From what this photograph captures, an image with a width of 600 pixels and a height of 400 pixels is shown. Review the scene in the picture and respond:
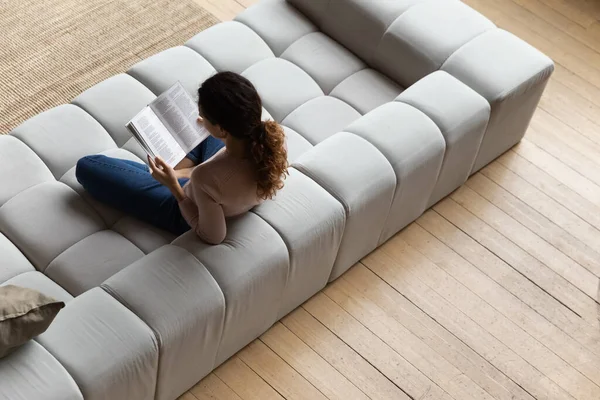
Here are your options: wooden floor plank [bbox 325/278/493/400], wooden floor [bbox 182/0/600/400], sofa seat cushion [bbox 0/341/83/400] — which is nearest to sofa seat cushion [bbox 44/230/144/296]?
sofa seat cushion [bbox 0/341/83/400]

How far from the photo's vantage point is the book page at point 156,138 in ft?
8.48

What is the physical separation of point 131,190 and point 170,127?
9.9 inches

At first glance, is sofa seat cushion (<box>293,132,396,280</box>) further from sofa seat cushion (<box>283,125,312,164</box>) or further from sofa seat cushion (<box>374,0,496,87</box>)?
sofa seat cushion (<box>374,0,496,87</box>)

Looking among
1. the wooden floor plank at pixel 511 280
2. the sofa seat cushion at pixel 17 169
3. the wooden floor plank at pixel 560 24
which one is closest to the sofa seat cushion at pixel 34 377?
the sofa seat cushion at pixel 17 169

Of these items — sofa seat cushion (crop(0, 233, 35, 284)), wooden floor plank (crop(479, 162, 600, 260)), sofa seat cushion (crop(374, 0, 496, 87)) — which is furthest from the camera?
wooden floor plank (crop(479, 162, 600, 260))

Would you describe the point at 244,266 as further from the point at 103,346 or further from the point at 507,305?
the point at 507,305

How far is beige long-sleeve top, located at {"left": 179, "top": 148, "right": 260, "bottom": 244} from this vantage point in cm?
230

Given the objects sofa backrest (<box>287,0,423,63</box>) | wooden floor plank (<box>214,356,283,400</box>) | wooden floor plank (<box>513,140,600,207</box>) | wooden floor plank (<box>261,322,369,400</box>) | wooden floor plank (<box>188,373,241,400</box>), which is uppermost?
sofa backrest (<box>287,0,423,63</box>)

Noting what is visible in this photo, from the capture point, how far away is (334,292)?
9.62 feet

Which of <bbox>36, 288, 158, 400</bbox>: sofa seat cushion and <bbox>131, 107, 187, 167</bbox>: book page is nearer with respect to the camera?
<bbox>36, 288, 158, 400</bbox>: sofa seat cushion

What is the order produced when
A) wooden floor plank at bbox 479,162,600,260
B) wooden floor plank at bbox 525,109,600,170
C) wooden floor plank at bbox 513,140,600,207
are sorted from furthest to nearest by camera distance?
wooden floor plank at bbox 525,109,600,170 < wooden floor plank at bbox 513,140,600,207 < wooden floor plank at bbox 479,162,600,260

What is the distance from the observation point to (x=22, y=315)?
1998 millimetres

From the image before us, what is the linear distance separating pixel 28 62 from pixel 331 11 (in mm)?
1317

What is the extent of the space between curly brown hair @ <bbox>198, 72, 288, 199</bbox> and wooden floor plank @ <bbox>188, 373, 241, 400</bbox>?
0.74 m
